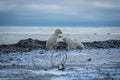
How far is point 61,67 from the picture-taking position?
14594mm

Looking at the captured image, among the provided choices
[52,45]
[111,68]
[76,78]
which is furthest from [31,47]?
[76,78]

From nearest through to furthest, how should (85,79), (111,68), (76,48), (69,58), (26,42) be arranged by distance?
(85,79) → (111,68) → (69,58) → (76,48) → (26,42)

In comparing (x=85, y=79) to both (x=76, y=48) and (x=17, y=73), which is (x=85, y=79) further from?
(x=76, y=48)

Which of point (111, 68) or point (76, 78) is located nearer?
point (76, 78)

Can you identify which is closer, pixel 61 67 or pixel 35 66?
pixel 61 67

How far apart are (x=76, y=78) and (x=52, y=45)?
13.8 m

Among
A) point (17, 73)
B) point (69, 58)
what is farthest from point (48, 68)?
point (69, 58)

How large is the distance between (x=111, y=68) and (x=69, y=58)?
5.02m

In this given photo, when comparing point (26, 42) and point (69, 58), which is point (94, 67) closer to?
point (69, 58)

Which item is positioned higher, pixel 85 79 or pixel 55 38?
pixel 55 38

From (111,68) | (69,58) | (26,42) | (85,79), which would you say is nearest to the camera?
(85,79)

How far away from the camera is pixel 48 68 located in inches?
603

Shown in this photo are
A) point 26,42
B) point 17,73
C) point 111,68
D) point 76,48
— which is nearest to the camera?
point 17,73

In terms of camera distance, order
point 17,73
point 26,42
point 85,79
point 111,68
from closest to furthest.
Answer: point 85,79, point 17,73, point 111,68, point 26,42
